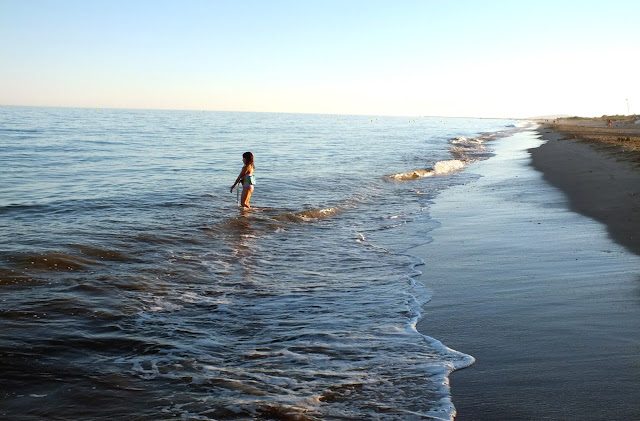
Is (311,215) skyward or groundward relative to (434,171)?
groundward

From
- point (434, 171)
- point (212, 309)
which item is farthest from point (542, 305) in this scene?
point (434, 171)

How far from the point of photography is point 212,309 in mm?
6770

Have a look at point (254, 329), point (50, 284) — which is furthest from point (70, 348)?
point (50, 284)

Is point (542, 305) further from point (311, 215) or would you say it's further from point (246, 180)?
point (246, 180)

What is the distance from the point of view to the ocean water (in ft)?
14.2

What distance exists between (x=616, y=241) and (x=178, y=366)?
7395 millimetres

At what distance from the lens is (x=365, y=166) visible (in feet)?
90.9

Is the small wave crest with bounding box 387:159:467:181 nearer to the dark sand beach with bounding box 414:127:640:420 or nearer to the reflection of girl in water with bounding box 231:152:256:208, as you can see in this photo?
the reflection of girl in water with bounding box 231:152:256:208

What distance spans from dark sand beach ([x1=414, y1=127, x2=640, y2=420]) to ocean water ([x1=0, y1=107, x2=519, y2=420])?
1.08 ft

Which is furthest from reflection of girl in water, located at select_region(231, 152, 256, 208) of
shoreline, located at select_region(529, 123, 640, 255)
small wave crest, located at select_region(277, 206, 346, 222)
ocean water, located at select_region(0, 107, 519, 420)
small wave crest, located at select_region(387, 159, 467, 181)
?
small wave crest, located at select_region(387, 159, 467, 181)

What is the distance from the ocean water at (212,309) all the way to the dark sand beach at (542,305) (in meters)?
0.33

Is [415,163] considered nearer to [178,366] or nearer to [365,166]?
[365,166]

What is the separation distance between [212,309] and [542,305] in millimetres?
3839

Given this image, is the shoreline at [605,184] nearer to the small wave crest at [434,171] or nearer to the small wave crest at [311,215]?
the small wave crest at [434,171]
